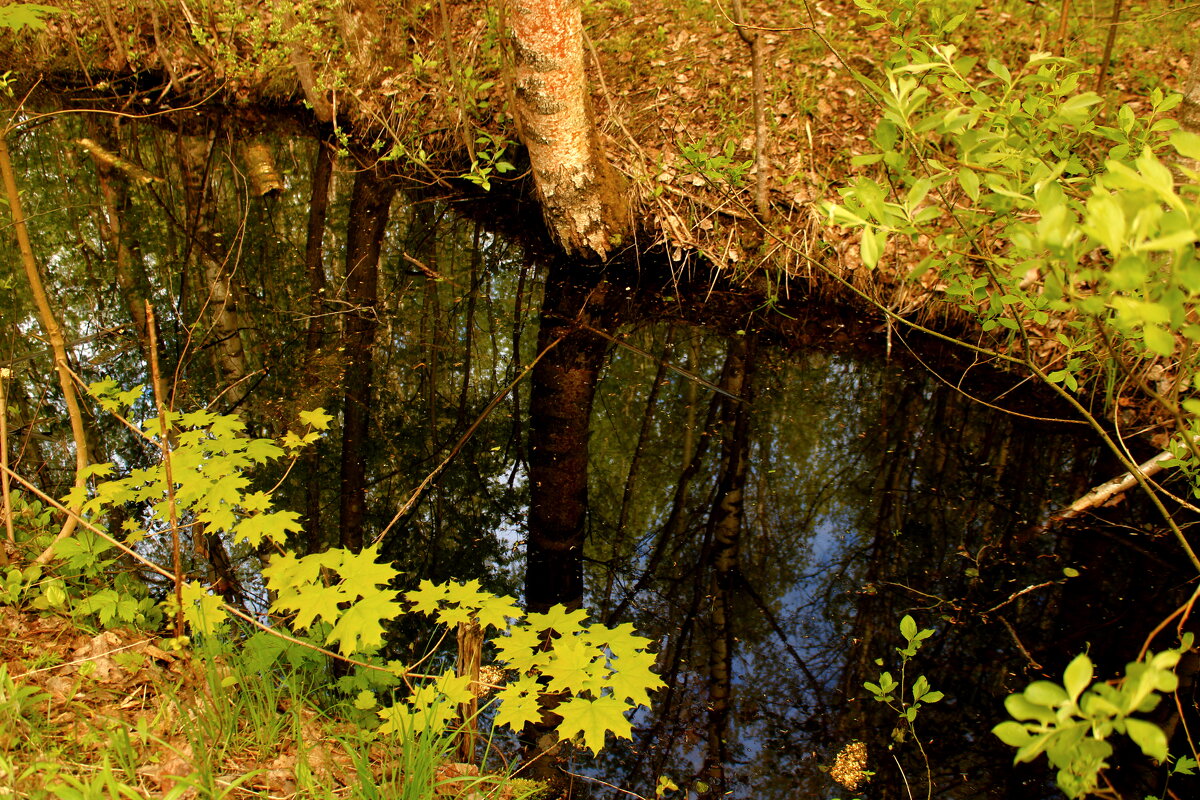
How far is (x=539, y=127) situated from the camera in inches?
207

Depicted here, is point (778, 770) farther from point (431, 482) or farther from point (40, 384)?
point (40, 384)

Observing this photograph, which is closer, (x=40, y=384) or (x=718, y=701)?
(x=718, y=701)

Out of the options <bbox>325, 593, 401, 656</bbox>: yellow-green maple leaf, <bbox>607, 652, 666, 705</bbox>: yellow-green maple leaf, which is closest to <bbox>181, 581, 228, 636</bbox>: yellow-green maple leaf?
<bbox>325, 593, 401, 656</bbox>: yellow-green maple leaf

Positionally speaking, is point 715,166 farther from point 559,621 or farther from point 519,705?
point 519,705

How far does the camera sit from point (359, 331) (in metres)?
5.15

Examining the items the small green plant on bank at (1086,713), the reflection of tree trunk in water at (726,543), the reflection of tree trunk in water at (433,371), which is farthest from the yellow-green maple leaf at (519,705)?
the small green plant on bank at (1086,713)

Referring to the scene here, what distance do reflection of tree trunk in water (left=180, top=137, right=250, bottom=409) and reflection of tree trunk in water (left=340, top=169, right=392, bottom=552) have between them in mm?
641

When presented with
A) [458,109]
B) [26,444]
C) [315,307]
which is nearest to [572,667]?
[26,444]

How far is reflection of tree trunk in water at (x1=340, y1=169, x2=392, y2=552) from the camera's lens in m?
3.78

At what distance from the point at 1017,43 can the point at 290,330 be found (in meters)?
6.15

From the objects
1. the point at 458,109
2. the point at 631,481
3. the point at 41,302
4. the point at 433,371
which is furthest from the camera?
the point at 458,109

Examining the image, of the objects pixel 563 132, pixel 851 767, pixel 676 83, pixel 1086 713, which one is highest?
pixel 676 83

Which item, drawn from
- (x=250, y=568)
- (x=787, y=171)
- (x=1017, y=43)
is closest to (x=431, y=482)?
(x=250, y=568)

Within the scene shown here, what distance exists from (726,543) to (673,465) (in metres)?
0.65
